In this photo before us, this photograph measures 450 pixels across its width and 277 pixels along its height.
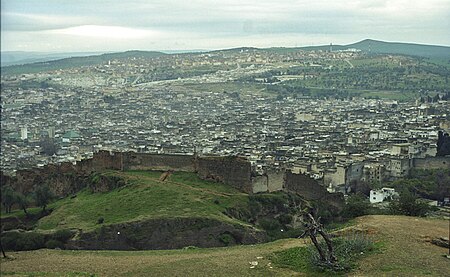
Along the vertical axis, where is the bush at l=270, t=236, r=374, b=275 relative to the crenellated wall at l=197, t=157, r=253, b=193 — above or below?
above

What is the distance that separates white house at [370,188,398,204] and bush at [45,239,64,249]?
17.3m

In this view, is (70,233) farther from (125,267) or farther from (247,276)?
(247,276)

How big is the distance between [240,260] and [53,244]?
9346mm

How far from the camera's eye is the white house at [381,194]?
3125 centimetres

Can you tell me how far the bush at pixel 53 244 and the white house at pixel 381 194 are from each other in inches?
681

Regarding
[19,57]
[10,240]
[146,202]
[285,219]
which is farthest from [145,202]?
[19,57]

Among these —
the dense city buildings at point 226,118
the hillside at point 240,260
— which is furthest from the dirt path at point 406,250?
the dense city buildings at point 226,118

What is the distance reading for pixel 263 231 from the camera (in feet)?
75.7

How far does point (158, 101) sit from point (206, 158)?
42520 mm

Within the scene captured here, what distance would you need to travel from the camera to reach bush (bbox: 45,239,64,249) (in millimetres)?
20894

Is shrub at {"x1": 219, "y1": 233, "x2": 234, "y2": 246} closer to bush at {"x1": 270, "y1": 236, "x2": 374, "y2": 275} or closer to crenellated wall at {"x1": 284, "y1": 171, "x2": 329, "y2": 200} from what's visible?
bush at {"x1": 270, "y1": 236, "x2": 374, "y2": 275}

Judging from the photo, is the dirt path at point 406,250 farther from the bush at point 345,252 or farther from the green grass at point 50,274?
the green grass at point 50,274

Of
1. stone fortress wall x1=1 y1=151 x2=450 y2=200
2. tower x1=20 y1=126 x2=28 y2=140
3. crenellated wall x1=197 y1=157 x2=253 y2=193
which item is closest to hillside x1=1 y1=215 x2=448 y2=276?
crenellated wall x1=197 y1=157 x2=253 y2=193

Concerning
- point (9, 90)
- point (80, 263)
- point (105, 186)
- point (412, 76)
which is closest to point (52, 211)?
point (105, 186)
